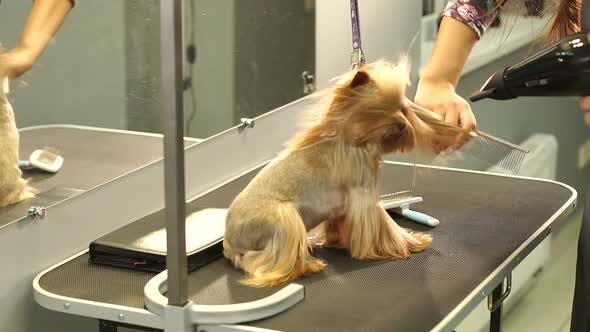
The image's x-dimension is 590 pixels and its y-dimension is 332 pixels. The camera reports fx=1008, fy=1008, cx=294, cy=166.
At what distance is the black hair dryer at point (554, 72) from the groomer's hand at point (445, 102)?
0.13 meters

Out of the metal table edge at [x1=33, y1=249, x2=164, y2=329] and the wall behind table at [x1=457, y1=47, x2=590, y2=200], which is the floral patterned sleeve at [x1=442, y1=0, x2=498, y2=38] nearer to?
the metal table edge at [x1=33, y1=249, x2=164, y2=329]

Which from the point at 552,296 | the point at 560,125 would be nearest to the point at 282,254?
the point at 552,296

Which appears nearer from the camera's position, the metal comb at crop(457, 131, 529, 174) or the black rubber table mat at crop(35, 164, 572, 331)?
the black rubber table mat at crop(35, 164, 572, 331)

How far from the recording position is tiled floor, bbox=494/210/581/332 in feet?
7.97

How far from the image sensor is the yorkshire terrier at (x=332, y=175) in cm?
126

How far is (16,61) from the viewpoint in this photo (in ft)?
4.46

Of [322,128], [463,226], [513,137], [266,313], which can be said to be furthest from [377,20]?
[266,313]

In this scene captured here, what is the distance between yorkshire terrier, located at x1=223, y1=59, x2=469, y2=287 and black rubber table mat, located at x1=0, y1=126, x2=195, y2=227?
0.93ft

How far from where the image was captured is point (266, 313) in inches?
46.7

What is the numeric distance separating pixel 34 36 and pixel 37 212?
243 mm

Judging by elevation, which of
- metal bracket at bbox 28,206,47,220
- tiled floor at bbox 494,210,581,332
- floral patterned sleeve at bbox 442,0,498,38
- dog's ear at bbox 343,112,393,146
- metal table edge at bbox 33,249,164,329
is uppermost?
floral patterned sleeve at bbox 442,0,498,38

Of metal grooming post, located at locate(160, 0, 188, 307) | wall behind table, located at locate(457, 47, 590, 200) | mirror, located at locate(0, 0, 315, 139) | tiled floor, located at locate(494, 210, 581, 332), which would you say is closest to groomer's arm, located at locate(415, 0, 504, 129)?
metal grooming post, located at locate(160, 0, 188, 307)

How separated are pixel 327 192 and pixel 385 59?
0.62 ft

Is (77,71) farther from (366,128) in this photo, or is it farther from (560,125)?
(560,125)
